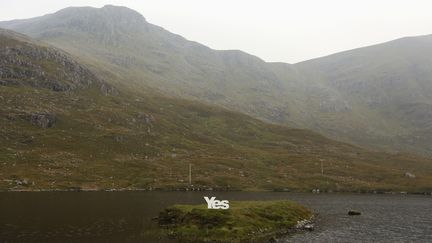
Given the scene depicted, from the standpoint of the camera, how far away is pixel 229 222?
7688 centimetres

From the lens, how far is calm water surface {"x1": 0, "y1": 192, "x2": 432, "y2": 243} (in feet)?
230

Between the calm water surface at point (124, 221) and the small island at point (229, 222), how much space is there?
4174 mm

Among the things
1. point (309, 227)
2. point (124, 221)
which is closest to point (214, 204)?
point (124, 221)

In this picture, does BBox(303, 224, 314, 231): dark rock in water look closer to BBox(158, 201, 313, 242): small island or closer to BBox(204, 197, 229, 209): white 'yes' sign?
BBox(158, 201, 313, 242): small island

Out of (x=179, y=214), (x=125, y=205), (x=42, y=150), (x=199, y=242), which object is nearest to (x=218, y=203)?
(x=179, y=214)

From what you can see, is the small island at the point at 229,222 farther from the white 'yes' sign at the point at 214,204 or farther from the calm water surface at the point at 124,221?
the calm water surface at the point at 124,221

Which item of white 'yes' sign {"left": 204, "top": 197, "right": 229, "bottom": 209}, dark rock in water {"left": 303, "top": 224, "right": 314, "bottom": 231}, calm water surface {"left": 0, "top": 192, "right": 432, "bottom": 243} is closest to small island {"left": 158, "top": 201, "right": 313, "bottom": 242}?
white 'yes' sign {"left": 204, "top": 197, "right": 229, "bottom": 209}

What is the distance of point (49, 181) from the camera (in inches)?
6324

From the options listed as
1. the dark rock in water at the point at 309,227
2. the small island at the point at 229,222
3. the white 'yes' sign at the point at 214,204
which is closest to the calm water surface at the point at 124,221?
the dark rock in water at the point at 309,227

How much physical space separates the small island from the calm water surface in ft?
13.7

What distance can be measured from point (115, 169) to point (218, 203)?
110 m

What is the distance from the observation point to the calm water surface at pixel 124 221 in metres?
70.0

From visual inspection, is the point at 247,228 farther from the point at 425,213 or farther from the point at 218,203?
the point at 425,213

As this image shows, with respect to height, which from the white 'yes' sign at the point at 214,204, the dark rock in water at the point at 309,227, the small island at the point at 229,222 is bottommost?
Result: the dark rock in water at the point at 309,227
